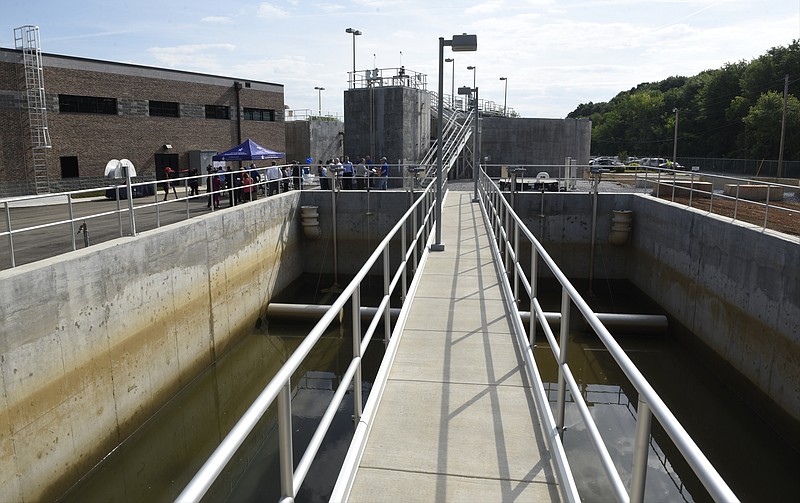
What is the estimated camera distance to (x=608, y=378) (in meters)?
13.5

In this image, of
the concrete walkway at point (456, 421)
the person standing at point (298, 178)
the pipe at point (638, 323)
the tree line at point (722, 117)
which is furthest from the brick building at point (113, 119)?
the tree line at point (722, 117)

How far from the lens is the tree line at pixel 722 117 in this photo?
178ft

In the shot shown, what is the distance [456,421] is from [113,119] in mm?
29484

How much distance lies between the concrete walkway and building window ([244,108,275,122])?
3330 cm

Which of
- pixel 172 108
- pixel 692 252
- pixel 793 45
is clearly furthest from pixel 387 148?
pixel 793 45

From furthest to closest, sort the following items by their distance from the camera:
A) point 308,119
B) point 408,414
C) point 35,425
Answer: point 308,119
point 35,425
point 408,414

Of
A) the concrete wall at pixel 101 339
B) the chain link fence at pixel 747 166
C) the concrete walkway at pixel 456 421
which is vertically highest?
the chain link fence at pixel 747 166

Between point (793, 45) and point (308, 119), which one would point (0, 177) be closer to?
point (308, 119)

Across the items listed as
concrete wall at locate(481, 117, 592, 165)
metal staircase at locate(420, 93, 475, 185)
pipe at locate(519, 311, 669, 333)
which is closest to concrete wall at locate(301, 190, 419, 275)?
pipe at locate(519, 311, 669, 333)

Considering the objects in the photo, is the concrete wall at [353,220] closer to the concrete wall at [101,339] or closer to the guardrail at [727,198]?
the concrete wall at [101,339]

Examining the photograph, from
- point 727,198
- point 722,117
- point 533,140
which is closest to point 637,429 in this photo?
point 727,198

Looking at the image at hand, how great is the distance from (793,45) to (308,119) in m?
49.3

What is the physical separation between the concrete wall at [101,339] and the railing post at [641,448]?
23.8 feet

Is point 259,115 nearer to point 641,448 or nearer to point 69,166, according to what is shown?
point 69,166
